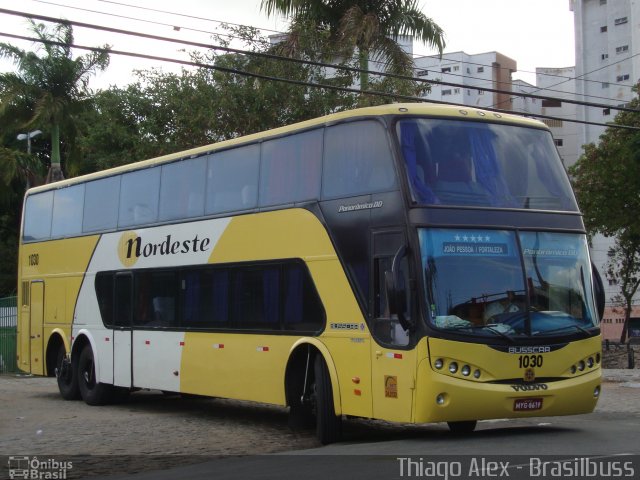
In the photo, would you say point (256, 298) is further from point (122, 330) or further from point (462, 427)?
point (122, 330)

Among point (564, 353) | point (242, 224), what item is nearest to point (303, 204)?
point (242, 224)

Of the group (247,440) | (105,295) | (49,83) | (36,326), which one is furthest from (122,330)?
(49,83)

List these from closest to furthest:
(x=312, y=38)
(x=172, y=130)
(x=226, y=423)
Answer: (x=226, y=423), (x=312, y=38), (x=172, y=130)

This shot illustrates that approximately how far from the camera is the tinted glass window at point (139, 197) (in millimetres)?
17953

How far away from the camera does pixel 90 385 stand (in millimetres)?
20000

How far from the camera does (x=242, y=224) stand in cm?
1523

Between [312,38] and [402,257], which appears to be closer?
[402,257]

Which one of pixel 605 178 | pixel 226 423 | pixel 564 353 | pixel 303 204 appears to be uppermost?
pixel 605 178

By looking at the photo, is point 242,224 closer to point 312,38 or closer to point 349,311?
point 349,311

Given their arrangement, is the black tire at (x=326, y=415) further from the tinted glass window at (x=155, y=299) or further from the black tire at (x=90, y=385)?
the black tire at (x=90, y=385)

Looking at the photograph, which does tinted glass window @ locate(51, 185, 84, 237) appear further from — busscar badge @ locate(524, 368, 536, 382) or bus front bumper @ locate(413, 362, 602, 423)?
busscar badge @ locate(524, 368, 536, 382)

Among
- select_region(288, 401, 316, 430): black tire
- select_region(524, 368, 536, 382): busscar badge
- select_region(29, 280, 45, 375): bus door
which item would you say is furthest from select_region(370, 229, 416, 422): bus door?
select_region(29, 280, 45, 375): bus door

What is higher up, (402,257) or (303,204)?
(303,204)

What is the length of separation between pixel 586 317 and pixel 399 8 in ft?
63.1
